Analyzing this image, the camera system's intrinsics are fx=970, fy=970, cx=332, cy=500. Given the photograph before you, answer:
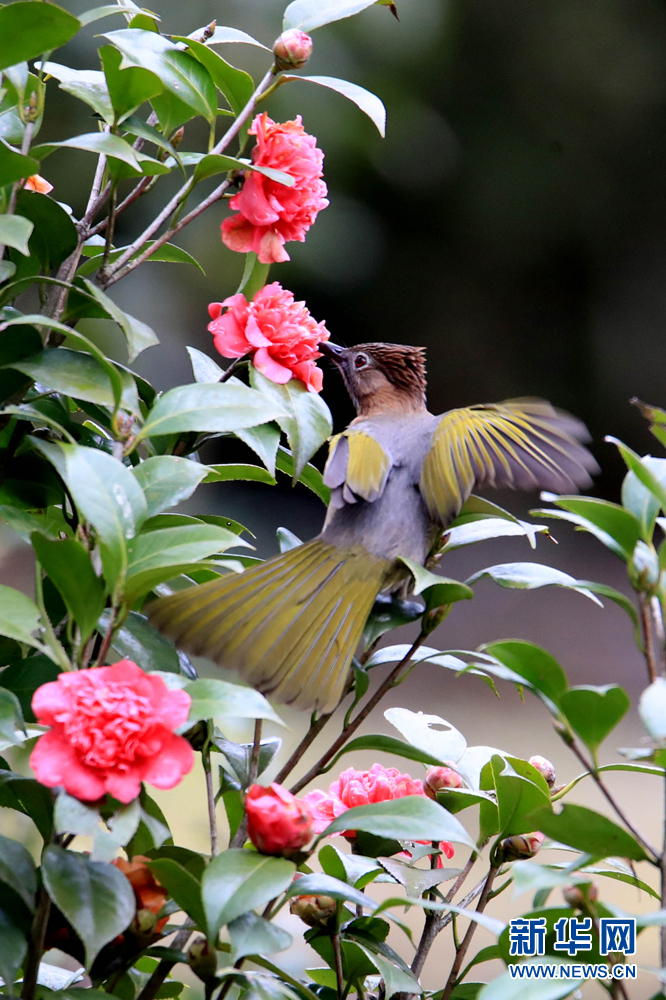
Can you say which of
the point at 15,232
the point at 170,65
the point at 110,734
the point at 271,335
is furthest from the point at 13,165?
the point at 110,734

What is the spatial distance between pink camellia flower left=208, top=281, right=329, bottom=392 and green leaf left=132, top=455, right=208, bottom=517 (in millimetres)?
197

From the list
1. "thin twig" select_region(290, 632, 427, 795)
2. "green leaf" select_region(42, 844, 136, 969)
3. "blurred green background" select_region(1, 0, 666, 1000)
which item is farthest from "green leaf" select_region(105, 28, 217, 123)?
"blurred green background" select_region(1, 0, 666, 1000)

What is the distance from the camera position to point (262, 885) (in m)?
0.67

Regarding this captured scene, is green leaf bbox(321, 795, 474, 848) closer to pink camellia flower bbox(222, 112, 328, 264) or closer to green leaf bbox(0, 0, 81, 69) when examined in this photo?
pink camellia flower bbox(222, 112, 328, 264)

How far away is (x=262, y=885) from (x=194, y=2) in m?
3.84

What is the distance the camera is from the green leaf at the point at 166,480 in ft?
2.47

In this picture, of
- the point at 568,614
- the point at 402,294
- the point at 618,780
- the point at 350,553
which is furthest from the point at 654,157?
the point at 350,553

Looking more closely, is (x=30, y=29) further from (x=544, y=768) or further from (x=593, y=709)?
(x=544, y=768)

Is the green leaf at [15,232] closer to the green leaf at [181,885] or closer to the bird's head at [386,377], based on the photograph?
the green leaf at [181,885]

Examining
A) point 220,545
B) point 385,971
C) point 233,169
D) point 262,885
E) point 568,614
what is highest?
point 233,169

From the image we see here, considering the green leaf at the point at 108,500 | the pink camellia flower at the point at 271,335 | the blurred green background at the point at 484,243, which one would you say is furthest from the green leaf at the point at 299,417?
the blurred green background at the point at 484,243

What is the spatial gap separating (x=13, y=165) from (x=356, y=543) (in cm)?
61

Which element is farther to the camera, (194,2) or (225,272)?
(225,272)

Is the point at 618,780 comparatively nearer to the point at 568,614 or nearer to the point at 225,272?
the point at 568,614
